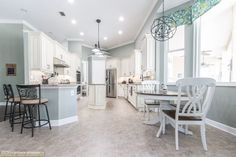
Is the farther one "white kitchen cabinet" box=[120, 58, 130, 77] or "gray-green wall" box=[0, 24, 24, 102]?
"white kitchen cabinet" box=[120, 58, 130, 77]

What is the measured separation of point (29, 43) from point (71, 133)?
9.54ft

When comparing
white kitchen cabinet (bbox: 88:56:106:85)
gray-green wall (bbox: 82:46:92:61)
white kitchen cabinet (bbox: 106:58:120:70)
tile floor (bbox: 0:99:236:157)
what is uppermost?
gray-green wall (bbox: 82:46:92:61)

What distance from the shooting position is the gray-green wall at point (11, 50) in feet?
19.8

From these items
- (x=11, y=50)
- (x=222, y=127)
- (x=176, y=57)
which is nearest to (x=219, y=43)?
(x=176, y=57)

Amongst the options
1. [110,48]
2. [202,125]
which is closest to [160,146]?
[202,125]

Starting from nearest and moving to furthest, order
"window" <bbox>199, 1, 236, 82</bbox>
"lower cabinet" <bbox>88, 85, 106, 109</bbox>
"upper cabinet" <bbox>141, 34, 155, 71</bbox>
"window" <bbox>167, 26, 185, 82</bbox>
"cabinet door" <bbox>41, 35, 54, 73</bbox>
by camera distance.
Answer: "window" <bbox>199, 1, 236, 82</bbox>, "cabinet door" <bbox>41, 35, 54, 73</bbox>, "window" <bbox>167, 26, 185, 82</bbox>, "upper cabinet" <bbox>141, 34, 155, 71</bbox>, "lower cabinet" <bbox>88, 85, 106, 109</bbox>

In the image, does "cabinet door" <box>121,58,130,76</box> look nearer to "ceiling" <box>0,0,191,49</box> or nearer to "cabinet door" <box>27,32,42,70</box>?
"ceiling" <box>0,0,191,49</box>

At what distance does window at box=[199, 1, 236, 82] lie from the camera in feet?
10.7

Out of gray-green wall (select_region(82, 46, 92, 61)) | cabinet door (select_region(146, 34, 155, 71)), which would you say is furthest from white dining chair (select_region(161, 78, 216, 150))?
gray-green wall (select_region(82, 46, 92, 61))

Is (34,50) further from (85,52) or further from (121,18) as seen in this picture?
(85,52)

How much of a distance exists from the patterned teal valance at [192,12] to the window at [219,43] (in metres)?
0.21

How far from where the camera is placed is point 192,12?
13.4 feet

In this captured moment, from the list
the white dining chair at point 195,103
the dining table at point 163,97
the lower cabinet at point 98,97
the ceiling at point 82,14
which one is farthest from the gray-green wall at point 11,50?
the white dining chair at point 195,103

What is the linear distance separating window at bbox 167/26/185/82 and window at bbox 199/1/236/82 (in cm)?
61
